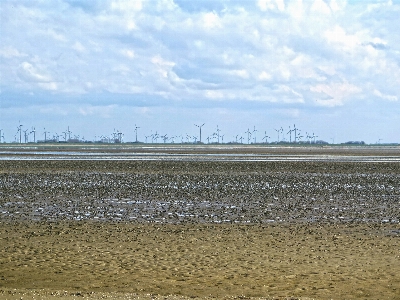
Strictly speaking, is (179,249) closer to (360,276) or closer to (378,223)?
(360,276)

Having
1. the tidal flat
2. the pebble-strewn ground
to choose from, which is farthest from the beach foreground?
the pebble-strewn ground

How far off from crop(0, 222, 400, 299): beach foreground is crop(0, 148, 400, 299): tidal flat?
0.09ft

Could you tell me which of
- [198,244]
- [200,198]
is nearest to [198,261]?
[198,244]

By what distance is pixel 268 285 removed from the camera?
39.2ft

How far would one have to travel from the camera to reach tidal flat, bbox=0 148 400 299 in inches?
466

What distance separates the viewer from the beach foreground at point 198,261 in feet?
38.1

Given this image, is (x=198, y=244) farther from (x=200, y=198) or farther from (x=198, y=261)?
(x=200, y=198)

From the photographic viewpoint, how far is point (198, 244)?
655 inches

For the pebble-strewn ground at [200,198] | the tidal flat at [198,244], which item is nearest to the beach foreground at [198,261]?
the tidal flat at [198,244]

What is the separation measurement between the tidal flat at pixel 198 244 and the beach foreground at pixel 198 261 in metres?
0.03

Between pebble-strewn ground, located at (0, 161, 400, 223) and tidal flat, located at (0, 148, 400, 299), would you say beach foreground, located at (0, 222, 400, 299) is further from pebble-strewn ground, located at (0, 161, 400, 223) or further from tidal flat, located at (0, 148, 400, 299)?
pebble-strewn ground, located at (0, 161, 400, 223)

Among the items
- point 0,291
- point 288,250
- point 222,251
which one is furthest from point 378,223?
point 0,291

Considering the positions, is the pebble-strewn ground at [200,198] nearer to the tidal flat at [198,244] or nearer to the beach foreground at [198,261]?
the tidal flat at [198,244]

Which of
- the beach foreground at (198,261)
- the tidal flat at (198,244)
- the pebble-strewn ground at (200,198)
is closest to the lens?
the beach foreground at (198,261)
